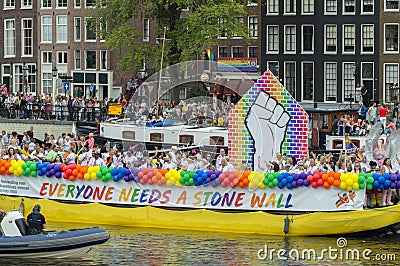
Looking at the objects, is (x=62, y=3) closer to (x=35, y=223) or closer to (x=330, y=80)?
(x=330, y=80)

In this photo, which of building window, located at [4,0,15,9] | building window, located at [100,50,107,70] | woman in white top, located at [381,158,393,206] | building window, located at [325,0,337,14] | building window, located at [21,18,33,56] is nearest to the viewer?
woman in white top, located at [381,158,393,206]

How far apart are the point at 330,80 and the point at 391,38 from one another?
415cm

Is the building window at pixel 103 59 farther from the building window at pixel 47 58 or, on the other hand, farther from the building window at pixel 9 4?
the building window at pixel 9 4

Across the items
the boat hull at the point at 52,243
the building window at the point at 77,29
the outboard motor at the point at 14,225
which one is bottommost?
the boat hull at the point at 52,243

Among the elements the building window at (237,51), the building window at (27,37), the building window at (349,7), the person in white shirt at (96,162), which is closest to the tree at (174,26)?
the building window at (349,7)

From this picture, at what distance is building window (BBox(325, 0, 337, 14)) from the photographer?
75688 mm

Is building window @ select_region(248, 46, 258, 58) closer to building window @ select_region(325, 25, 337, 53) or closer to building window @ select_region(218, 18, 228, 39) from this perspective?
building window @ select_region(325, 25, 337, 53)

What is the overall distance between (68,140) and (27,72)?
30859mm

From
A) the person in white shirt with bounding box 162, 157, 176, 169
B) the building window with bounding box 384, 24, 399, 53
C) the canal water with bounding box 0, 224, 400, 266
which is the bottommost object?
the canal water with bounding box 0, 224, 400, 266

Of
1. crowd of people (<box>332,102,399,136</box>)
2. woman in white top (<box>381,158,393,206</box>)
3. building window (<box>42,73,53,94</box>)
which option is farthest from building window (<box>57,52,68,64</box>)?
woman in white top (<box>381,158,393,206</box>)

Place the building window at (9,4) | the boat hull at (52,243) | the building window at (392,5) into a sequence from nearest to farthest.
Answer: the boat hull at (52,243) < the building window at (392,5) < the building window at (9,4)

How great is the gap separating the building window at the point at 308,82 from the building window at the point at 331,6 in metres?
3.18

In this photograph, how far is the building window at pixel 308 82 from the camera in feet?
250

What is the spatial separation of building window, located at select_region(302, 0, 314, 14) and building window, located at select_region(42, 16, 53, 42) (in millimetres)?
16745
